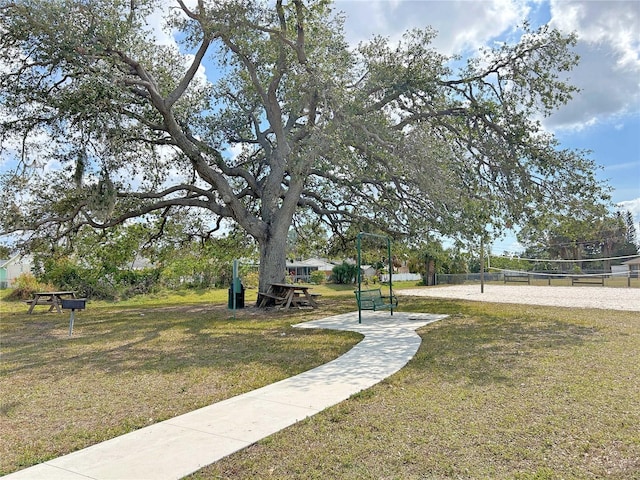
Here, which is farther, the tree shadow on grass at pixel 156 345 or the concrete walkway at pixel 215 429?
the tree shadow on grass at pixel 156 345

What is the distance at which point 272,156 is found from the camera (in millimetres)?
15242

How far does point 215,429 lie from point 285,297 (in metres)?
10.1

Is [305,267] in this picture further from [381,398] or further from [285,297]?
[381,398]

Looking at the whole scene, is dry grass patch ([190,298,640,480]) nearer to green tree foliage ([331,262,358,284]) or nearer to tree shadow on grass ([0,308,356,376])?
tree shadow on grass ([0,308,356,376])

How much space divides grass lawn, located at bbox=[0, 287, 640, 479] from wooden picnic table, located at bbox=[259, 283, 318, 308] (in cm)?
394

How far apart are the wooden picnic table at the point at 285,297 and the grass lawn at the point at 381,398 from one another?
3943 millimetres

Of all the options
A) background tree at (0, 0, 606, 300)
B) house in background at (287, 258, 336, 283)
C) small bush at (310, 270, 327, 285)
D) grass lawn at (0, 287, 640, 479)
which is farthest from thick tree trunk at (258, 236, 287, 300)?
house in background at (287, 258, 336, 283)

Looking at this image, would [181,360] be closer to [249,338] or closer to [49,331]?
[249,338]

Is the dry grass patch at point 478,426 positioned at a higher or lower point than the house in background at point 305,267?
lower

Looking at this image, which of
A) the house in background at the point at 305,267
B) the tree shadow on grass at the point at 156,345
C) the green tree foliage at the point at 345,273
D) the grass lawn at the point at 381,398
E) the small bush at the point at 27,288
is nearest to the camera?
the grass lawn at the point at 381,398

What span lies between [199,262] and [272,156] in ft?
36.1

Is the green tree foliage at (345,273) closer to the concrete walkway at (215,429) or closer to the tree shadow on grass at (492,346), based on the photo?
the tree shadow on grass at (492,346)

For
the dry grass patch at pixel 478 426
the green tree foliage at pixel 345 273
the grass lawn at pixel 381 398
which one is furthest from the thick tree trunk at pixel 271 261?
the green tree foliage at pixel 345 273

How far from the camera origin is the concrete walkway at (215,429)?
3.23 m
